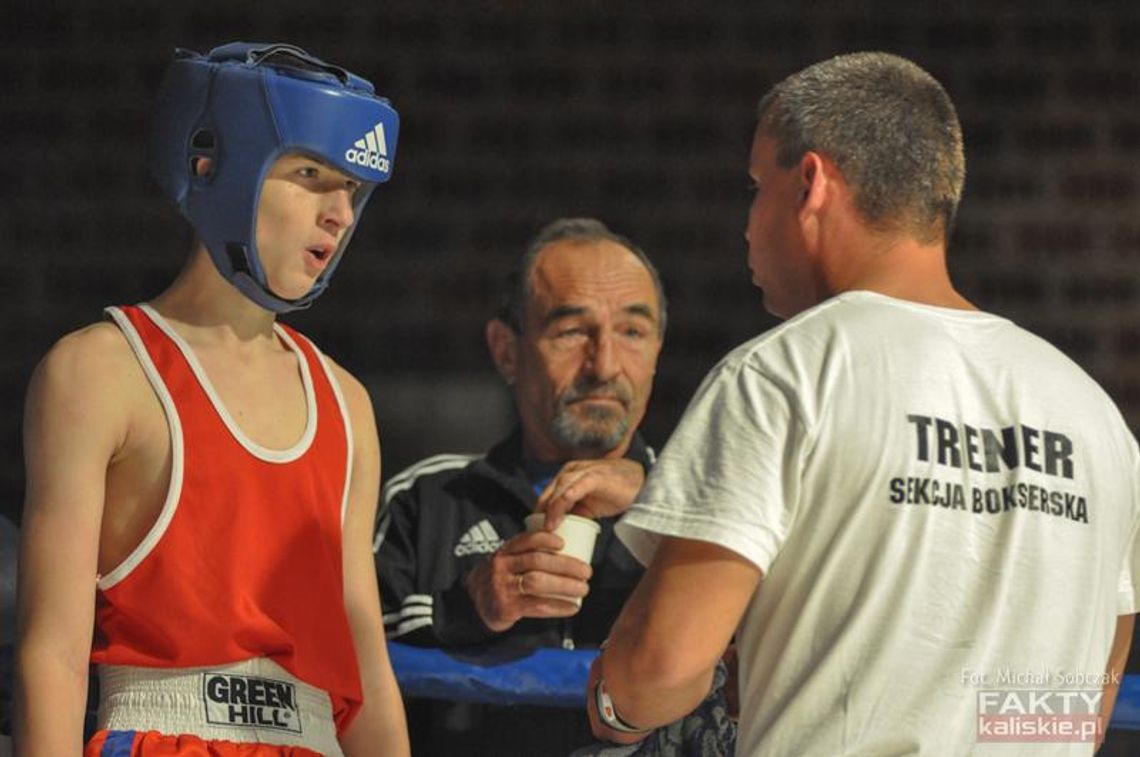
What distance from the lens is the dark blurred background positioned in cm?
469

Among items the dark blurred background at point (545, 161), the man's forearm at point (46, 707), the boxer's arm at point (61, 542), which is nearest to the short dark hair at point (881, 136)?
the boxer's arm at point (61, 542)

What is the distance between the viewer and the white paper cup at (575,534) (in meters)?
2.79

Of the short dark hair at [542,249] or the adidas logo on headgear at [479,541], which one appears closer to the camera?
the adidas logo on headgear at [479,541]

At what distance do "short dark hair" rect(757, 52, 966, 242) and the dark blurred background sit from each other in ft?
8.38

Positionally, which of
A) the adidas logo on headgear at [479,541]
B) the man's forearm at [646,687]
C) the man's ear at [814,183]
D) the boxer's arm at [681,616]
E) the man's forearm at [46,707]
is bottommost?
the adidas logo on headgear at [479,541]

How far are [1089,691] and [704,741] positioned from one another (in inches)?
26.8

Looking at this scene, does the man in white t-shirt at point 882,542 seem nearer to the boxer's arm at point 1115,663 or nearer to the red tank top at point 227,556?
the boxer's arm at point 1115,663

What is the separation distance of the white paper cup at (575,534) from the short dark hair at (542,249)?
3.02 feet

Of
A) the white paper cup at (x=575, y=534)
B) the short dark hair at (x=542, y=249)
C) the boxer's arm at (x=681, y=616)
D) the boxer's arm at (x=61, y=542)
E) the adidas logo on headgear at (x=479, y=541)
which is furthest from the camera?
the short dark hair at (x=542, y=249)

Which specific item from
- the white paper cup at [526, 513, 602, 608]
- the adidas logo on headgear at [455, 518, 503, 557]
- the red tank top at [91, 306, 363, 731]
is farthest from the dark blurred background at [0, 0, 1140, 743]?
the red tank top at [91, 306, 363, 731]

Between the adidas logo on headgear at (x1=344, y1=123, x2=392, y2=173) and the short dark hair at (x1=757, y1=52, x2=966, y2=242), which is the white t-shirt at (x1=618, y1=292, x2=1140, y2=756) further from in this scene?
the adidas logo on headgear at (x1=344, y1=123, x2=392, y2=173)

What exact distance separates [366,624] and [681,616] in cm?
52

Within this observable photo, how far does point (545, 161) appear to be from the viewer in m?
4.75

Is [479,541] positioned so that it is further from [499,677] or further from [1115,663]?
[1115,663]
